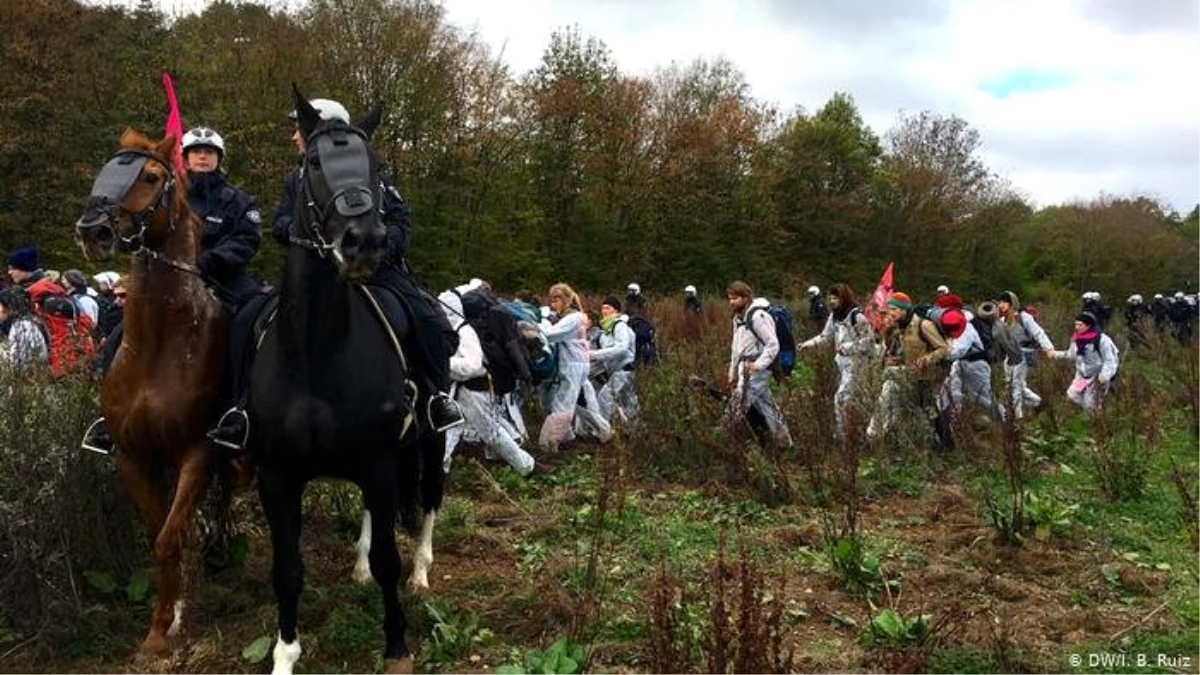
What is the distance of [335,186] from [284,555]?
1.80 meters

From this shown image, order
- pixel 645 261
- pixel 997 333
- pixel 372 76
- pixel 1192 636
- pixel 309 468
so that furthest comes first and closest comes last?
1. pixel 645 261
2. pixel 372 76
3. pixel 997 333
4. pixel 1192 636
5. pixel 309 468

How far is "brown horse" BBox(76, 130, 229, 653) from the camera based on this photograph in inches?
192

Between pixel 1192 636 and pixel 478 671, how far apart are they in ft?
12.1

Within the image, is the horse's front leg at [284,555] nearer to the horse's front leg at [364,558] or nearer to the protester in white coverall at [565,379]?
the horse's front leg at [364,558]

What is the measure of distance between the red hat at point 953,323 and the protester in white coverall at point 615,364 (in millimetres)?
3708

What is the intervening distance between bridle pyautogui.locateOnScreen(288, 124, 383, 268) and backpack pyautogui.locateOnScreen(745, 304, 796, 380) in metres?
6.53

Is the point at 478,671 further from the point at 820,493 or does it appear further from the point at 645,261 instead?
the point at 645,261

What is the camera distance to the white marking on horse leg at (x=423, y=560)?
5.96 meters

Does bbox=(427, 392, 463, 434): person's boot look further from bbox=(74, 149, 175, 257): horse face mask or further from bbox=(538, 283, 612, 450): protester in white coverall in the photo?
bbox=(538, 283, 612, 450): protester in white coverall

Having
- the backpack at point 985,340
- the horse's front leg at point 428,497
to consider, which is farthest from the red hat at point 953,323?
the horse's front leg at point 428,497

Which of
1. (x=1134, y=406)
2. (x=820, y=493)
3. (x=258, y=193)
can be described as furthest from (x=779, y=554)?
(x=258, y=193)

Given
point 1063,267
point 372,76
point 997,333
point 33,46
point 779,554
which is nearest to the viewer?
point 779,554

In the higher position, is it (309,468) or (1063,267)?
(1063,267)

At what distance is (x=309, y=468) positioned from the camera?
4617mm
